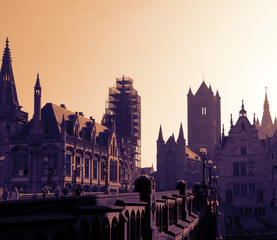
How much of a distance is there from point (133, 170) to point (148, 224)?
8563 centimetres

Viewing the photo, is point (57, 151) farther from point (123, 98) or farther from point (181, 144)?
point (181, 144)

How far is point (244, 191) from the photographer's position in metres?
90.9

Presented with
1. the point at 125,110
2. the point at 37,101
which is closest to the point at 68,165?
the point at 37,101

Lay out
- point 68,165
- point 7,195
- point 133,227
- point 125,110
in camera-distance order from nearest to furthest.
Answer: point 133,227, point 7,195, point 68,165, point 125,110

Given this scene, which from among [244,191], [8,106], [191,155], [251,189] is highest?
[8,106]

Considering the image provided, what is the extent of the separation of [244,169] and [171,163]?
1576 inches

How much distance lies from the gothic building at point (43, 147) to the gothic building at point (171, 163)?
43.4 m

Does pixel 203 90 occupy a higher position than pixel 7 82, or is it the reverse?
pixel 203 90

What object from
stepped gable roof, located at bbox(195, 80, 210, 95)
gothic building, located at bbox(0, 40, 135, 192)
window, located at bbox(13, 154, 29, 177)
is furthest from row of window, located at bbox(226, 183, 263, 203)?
stepped gable roof, located at bbox(195, 80, 210, 95)

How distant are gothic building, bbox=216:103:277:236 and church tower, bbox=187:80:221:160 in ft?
223

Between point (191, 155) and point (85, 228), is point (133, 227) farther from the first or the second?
point (191, 155)

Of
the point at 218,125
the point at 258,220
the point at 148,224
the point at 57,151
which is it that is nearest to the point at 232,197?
the point at 258,220

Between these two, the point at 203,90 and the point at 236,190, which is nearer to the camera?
the point at 236,190

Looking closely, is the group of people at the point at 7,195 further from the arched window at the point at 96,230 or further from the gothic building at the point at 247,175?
the gothic building at the point at 247,175
